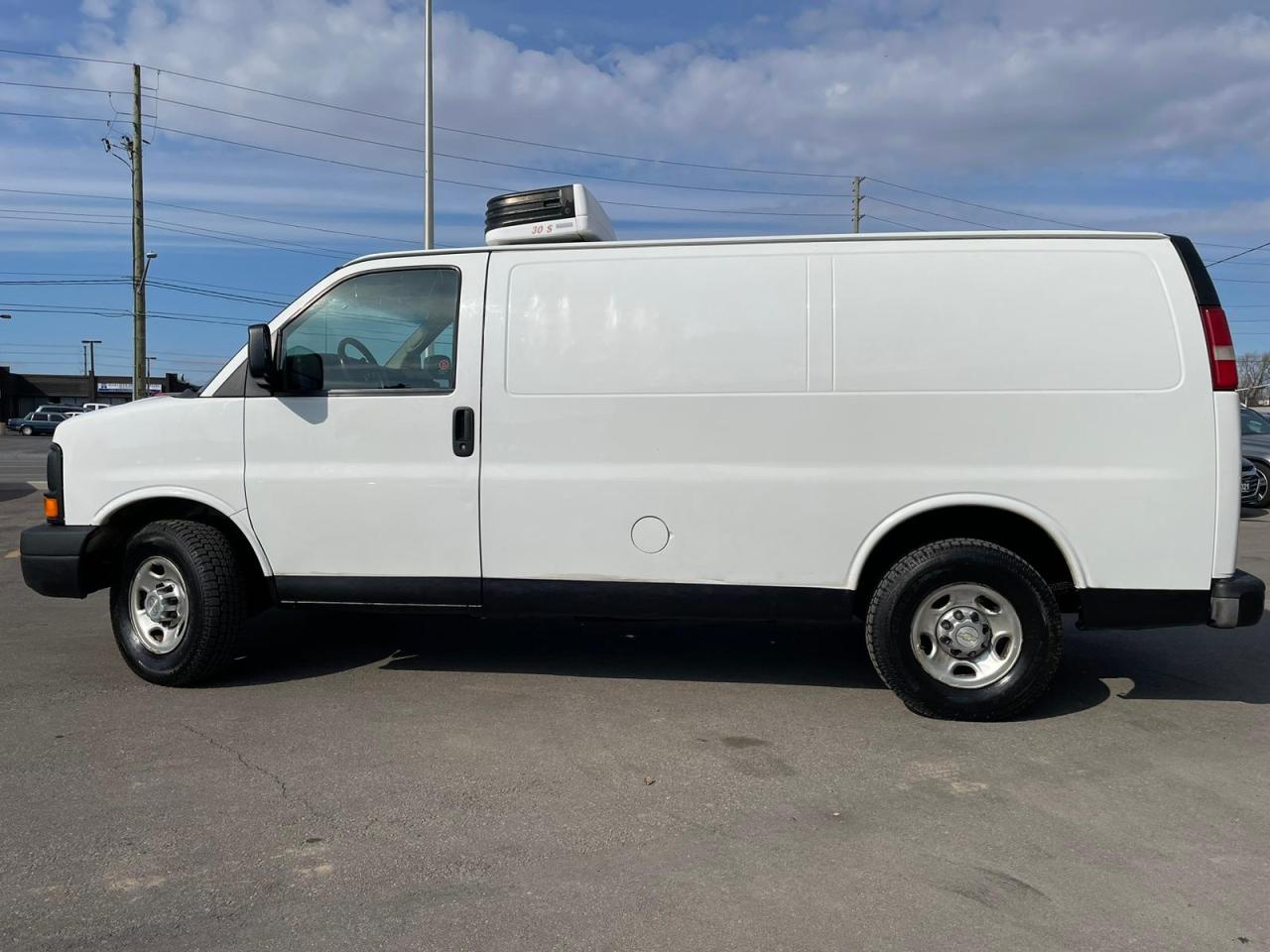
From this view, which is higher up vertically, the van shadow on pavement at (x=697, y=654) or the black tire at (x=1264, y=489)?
the black tire at (x=1264, y=489)

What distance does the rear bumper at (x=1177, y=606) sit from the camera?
4320 millimetres

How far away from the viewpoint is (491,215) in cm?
536

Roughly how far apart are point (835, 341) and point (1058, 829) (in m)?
2.24

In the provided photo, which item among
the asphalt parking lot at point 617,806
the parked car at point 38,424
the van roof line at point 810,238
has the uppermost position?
the van roof line at point 810,238

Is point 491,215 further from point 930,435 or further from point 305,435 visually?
point 930,435

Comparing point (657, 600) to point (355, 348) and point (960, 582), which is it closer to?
point (960, 582)

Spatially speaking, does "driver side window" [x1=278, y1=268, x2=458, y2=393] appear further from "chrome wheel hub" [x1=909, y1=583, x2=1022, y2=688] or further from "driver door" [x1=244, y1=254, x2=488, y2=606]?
"chrome wheel hub" [x1=909, y1=583, x2=1022, y2=688]

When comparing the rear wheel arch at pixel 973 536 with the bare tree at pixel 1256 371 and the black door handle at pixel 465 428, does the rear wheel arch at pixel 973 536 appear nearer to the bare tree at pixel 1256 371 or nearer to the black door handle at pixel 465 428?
the black door handle at pixel 465 428

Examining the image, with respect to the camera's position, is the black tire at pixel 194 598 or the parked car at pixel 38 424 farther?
the parked car at pixel 38 424

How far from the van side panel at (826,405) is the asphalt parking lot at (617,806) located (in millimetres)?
777

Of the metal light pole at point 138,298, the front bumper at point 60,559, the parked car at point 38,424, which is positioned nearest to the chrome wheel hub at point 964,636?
the front bumper at point 60,559

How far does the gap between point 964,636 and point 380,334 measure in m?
3.24

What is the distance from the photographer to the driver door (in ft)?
15.5

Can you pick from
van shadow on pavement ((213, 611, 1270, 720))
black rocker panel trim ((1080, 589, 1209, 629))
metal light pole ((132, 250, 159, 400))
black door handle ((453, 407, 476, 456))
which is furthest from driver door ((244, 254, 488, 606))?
metal light pole ((132, 250, 159, 400))
